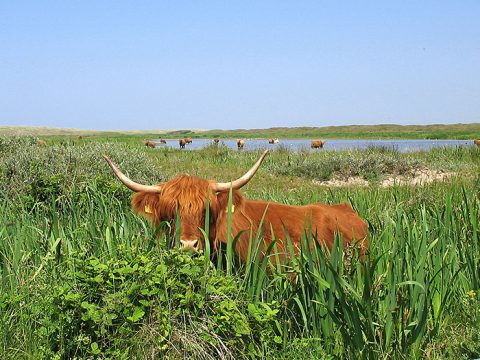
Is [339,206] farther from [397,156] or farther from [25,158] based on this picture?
[397,156]

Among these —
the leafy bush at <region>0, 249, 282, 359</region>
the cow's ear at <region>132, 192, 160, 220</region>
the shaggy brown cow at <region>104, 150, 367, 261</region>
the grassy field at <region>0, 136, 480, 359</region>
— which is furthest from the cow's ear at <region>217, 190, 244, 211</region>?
the leafy bush at <region>0, 249, 282, 359</region>

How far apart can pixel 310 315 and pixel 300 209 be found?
93.6 inches

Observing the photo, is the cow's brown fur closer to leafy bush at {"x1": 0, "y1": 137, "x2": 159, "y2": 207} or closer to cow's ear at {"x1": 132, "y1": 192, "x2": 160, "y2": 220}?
cow's ear at {"x1": 132, "y1": 192, "x2": 160, "y2": 220}

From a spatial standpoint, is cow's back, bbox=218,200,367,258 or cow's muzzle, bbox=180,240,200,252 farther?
cow's back, bbox=218,200,367,258

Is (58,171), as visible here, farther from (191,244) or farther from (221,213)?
(191,244)

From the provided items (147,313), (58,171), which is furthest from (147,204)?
(58,171)

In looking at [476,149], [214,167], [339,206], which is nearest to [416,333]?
[339,206]

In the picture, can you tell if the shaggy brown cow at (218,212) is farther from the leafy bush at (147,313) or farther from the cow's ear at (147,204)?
the leafy bush at (147,313)

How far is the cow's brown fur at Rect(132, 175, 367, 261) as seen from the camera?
183 inches

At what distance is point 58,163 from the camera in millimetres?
11312

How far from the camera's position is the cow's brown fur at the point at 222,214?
4641 mm

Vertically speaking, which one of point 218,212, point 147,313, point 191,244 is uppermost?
point 218,212

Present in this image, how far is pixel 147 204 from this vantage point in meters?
5.12

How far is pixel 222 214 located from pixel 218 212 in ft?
0.15
